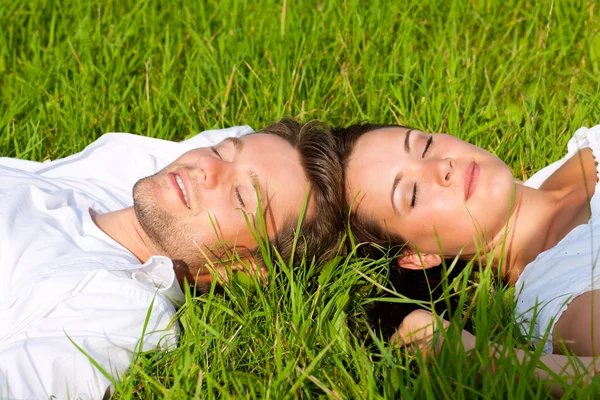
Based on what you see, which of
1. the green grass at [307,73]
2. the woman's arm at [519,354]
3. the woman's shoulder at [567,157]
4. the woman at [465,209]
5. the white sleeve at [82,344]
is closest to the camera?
the woman's arm at [519,354]

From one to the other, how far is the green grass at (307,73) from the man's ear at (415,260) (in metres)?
0.12

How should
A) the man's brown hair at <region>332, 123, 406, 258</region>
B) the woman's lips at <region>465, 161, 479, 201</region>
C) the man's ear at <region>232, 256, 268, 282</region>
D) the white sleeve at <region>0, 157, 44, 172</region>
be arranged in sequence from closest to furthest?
the man's ear at <region>232, 256, 268, 282</region>, the woman's lips at <region>465, 161, 479, 201</region>, the man's brown hair at <region>332, 123, 406, 258</region>, the white sleeve at <region>0, 157, 44, 172</region>

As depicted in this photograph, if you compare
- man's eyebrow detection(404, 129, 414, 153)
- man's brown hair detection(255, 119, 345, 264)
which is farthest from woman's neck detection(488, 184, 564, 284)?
man's brown hair detection(255, 119, 345, 264)

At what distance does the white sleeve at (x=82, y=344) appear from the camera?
240cm

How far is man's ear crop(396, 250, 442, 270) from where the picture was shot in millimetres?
3086

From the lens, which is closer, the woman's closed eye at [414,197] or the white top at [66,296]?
the white top at [66,296]

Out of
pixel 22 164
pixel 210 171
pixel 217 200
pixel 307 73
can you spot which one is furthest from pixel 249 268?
pixel 307 73

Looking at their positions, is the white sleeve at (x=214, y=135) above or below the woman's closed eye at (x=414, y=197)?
below

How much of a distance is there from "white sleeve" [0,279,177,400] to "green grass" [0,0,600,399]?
0.19 m

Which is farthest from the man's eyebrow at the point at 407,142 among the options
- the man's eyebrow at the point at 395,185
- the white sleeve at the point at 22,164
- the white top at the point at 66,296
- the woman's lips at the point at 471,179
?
the white sleeve at the point at 22,164

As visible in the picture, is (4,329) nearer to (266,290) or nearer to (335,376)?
(266,290)

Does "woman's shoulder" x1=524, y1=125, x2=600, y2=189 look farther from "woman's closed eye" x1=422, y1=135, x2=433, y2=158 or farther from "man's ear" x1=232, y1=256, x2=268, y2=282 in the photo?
Result: "man's ear" x1=232, y1=256, x2=268, y2=282

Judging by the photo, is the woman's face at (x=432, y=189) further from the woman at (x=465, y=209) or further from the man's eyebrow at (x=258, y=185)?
the man's eyebrow at (x=258, y=185)

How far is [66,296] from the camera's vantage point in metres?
2.66
